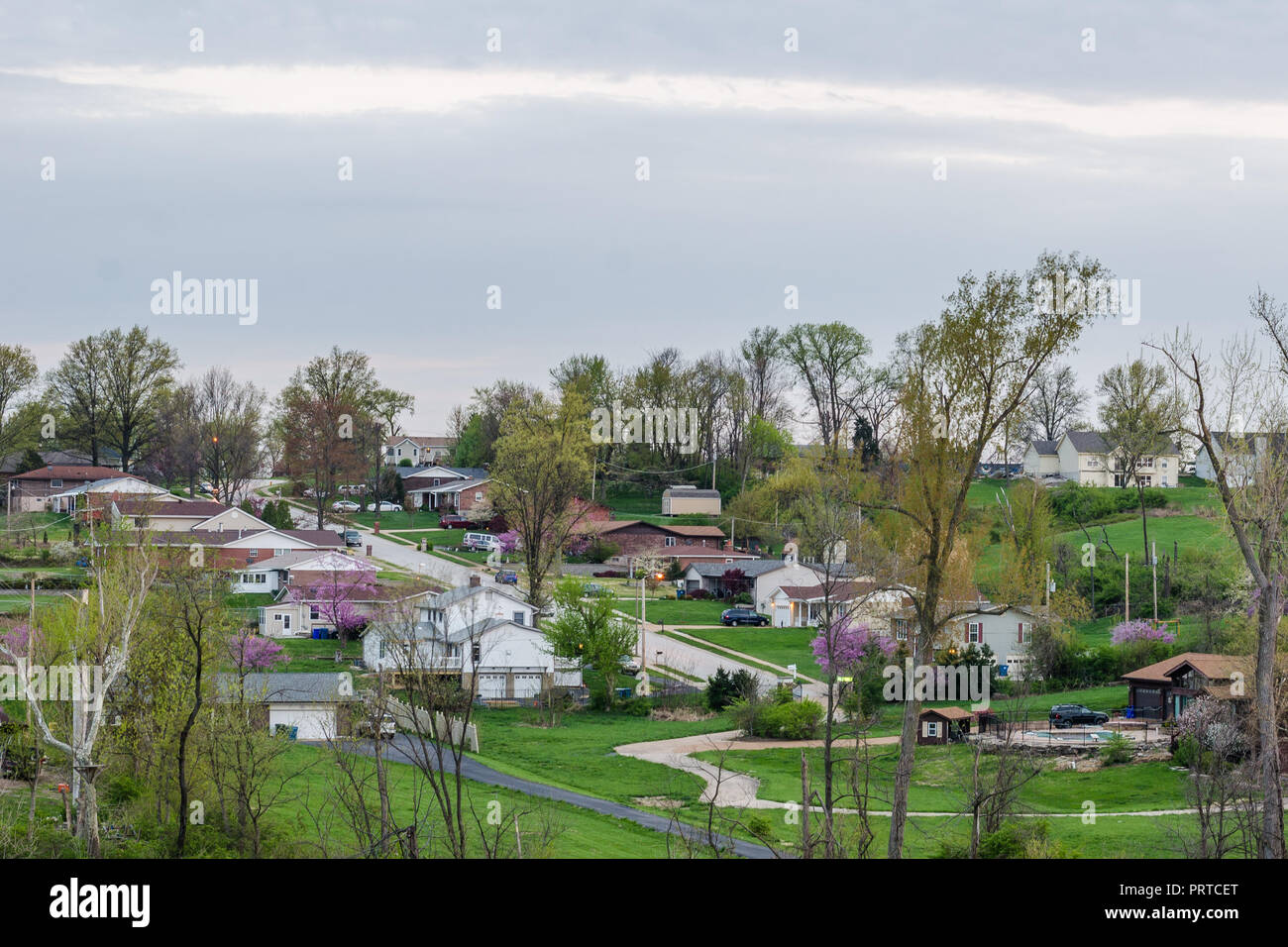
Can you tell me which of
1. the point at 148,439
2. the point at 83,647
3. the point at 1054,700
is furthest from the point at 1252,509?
the point at 148,439

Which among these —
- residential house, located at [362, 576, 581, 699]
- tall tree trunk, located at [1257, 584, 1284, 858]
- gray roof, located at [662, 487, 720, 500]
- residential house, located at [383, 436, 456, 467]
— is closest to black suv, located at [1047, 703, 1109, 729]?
residential house, located at [362, 576, 581, 699]

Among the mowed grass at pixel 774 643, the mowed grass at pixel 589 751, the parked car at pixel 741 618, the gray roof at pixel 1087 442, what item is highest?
the gray roof at pixel 1087 442

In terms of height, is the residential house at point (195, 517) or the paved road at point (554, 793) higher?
the residential house at point (195, 517)

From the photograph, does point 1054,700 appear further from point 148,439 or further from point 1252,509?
point 148,439

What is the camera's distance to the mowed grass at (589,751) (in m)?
38.9

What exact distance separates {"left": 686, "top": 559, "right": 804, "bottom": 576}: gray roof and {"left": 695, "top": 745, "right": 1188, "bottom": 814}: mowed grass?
104 ft

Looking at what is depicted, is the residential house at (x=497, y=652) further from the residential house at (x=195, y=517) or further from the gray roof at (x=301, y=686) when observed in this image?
the residential house at (x=195, y=517)

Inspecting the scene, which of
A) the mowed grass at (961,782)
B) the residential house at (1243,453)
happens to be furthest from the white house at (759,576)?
the residential house at (1243,453)

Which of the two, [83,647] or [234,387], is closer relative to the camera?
[83,647]

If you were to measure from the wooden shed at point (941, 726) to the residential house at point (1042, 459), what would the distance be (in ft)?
238

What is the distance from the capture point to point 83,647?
91.7ft

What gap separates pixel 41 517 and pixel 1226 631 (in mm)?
73862

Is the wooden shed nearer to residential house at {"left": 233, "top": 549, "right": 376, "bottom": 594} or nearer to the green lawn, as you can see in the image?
the green lawn

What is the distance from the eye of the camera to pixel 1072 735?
44438mm
